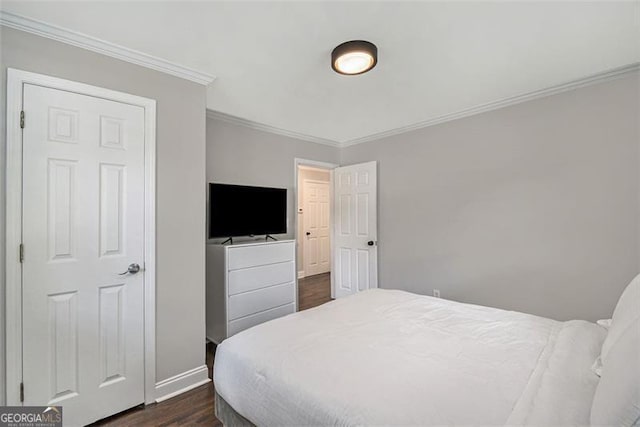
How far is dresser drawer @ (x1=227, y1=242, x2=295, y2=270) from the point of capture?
8.86 feet

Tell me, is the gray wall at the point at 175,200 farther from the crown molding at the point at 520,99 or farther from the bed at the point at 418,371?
the crown molding at the point at 520,99

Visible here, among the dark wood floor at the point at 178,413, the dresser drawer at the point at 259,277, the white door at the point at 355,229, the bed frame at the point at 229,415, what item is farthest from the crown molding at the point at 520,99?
the dark wood floor at the point at 178,413

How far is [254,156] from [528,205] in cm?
299

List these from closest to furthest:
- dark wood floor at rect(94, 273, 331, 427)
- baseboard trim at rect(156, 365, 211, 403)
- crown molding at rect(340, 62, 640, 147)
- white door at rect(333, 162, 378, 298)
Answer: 1. dark wood floor at rect(94, 273, 331, 427)
2. baseboard trim at rect(156, 365, 211, 403)
3. crown molding at rect(340, 62, 640, 147)
4. white door at rect(333, 162, 378, 298)

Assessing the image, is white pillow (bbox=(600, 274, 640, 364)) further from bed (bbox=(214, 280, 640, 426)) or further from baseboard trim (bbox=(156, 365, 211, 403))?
baseboard trim (bbox=(156, 365, 211, 403))

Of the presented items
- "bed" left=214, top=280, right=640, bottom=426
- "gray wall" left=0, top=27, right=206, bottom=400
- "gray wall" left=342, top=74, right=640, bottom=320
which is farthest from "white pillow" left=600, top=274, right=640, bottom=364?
"gray wall" left=0, top=27, right=206, bottom=400

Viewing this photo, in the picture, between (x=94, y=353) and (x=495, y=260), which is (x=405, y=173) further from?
(x=94, y=353)

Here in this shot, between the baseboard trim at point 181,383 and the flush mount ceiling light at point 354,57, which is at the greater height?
the flush mount ceiling light at point 354,57

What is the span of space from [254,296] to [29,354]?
5.33ft

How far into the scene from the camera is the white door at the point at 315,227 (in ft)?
19.4

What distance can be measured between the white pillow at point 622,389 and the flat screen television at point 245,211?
108 inches

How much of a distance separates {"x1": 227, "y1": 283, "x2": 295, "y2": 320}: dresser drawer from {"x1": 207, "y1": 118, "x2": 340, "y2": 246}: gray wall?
0.84 m

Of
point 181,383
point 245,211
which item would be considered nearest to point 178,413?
point 181,383

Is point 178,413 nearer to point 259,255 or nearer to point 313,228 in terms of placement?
point 259,255
